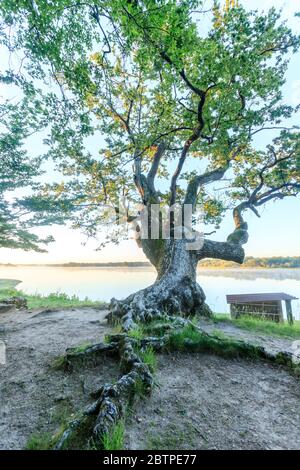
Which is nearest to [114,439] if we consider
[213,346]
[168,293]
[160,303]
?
[213,346]

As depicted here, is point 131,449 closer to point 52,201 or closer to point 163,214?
point 163,214

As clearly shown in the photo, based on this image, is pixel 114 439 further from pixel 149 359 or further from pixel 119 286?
pixel 119 286

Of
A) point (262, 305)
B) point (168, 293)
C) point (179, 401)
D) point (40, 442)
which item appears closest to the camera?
point (40, 442)

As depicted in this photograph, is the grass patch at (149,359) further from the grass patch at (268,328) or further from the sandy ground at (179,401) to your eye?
the grass patch at (268,328)

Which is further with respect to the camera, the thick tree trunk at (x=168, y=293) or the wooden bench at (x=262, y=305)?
the wooden bench at (x=262, y=305)

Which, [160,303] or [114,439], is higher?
[160,303]

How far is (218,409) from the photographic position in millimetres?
2504

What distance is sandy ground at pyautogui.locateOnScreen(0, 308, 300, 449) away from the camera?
2.09m

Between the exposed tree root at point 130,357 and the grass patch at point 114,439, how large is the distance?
0.04 metres

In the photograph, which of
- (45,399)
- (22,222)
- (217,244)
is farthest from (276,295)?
(22,222)

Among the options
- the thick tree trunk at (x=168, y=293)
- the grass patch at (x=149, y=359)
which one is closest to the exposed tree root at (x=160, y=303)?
the thick tree trunk at (x=168, y=293)

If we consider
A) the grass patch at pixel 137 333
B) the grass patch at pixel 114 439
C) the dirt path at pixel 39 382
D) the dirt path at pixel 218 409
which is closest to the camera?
the grass patch at pixel 114 439

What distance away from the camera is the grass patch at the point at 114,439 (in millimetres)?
1876

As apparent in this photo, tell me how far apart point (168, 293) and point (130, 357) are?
353cm
